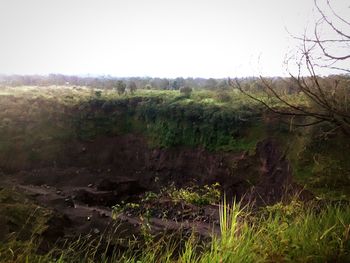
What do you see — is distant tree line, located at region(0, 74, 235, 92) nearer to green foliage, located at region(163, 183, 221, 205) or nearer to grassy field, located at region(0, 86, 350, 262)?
grassy field, located at region(0, 86, 350, 262)

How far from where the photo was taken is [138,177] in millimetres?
23047

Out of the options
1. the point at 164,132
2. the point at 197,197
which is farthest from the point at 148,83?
the point at 197,197

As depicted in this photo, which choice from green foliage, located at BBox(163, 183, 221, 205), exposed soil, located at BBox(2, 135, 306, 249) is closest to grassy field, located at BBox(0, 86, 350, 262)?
green foliage, located at BBox(163, 183, 221, 205)

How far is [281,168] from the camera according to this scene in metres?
18.5

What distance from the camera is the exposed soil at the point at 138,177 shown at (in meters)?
16.2

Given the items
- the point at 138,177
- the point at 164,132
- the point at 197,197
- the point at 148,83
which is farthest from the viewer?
the point at 148,83

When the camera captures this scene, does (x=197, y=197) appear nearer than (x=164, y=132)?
Yes

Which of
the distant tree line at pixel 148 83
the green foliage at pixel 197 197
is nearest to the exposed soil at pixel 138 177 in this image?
the green foliage at pixel 197 197

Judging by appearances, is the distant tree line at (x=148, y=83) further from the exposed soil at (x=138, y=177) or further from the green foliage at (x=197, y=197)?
the green foliage at (x=197, y=197)

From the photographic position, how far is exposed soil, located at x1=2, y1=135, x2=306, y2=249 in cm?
1620

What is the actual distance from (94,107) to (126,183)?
818cm

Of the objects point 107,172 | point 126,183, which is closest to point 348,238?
point 126,183

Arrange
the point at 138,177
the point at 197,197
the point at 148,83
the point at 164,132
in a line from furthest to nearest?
the point at 148,83 → the point at 164,132 → the point at 138,177 → the point at 197,197

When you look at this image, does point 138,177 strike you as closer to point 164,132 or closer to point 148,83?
point 164,132
